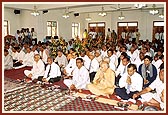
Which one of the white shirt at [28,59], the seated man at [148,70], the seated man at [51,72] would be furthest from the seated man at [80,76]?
the white shirt at [28,59]

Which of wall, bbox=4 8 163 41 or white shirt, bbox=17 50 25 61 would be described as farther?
wall, bbox=4 8 163 41

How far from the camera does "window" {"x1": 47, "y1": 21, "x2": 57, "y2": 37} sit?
12.8 metres

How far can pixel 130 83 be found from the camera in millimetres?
4023

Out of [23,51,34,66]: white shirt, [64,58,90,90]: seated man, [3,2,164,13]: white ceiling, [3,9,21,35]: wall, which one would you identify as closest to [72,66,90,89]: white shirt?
[64,58,90,90]: seated man

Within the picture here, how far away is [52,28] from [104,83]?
912 centimetres

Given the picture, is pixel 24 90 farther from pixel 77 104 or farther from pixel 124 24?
pixel 124 24

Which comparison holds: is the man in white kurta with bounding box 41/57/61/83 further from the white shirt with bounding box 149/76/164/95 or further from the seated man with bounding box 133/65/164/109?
the white shirt with bounding box 149/76/164/95

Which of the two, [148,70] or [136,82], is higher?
[148,70]

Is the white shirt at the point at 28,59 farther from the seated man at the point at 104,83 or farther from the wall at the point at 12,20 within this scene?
the wall at the point at 12,20

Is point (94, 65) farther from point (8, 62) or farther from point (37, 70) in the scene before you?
point (8, 62)

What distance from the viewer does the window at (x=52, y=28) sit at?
12780mm

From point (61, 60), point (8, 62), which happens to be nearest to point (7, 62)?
point (8, 62)

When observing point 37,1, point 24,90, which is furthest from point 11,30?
point 37,1

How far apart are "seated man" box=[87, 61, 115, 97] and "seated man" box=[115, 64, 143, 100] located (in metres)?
0.25
